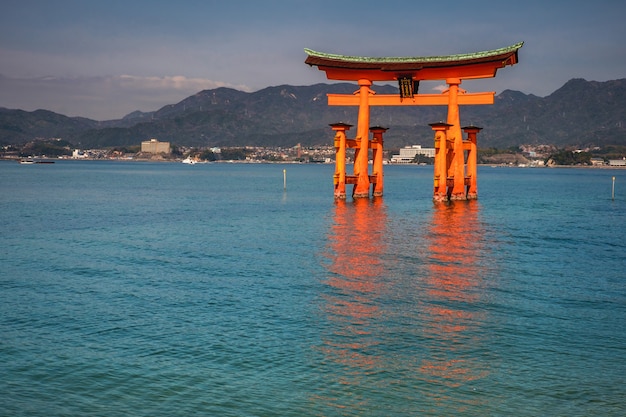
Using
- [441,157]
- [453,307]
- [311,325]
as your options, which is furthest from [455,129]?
[311,325]

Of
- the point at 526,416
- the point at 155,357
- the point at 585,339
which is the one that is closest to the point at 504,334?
the point at 585,339

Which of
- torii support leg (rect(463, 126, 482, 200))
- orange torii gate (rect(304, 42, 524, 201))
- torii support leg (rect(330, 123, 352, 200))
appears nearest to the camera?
orange torii gate (rect(304, 42, 524, 201))

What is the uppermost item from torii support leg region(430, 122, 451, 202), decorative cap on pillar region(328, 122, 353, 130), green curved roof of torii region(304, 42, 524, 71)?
green curved roof of torii region(304, 42, 524, 71)

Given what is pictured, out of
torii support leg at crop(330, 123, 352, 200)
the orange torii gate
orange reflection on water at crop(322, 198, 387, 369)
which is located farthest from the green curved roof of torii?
orange reflection on water at crop(322, 198, 387, 369)

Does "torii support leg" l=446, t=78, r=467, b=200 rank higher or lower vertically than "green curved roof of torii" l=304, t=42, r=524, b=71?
lower

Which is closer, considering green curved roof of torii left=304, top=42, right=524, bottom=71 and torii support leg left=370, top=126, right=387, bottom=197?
green curved roof of torii left=304, top=42, right=524, bottom=71

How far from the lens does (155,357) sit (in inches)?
495

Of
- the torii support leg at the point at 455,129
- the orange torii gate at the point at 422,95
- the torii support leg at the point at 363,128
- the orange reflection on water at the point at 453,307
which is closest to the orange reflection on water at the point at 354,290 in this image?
the orange reflection on water at the point at 453,307

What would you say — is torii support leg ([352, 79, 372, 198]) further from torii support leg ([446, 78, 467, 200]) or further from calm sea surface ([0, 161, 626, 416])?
calm sea surface ([0, 161, 626, 416])

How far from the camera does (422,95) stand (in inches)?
2044

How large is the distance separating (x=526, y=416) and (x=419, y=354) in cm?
318

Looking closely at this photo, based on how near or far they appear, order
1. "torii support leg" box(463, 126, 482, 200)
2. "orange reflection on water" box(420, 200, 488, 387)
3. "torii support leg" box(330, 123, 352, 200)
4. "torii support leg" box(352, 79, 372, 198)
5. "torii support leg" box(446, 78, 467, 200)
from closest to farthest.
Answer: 1. "orange reflection on water" box(420, 200, 488, 387)
2. "torii support leg" box(446, 78, 467, 200)
3. "torii support leg" box(330, 123, 352, 200)
4. "torii support leg" box(352, 79, 372, 198)
5. "torii support leg" box(463, 126, 482, 200)

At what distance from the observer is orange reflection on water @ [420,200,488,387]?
A: 12117 millimetres

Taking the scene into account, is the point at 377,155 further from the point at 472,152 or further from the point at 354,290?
the point at 354,290
